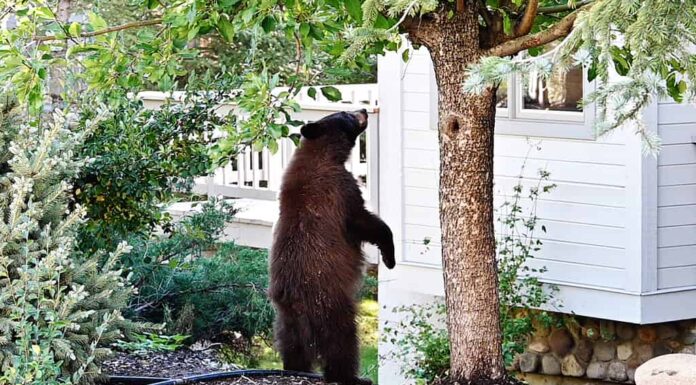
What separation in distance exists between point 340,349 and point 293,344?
303mm

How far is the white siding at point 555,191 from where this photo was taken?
383 inches

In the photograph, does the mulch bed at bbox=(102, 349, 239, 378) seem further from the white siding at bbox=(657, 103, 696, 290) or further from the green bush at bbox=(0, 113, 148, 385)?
the white siding at bbox=(657, 103, 696, 290)

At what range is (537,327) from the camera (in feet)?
34.8

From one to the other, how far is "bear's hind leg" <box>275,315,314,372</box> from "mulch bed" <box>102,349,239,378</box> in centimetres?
67

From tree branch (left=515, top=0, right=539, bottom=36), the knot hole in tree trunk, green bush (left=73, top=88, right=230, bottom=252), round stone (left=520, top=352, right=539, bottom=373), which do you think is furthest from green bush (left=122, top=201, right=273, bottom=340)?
tree branch (left=515, top=0, right=539, bottom=36)

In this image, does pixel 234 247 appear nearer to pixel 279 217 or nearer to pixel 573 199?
pixel 573 199

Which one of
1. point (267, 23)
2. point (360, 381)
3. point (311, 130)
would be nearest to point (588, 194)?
point (311, 130)

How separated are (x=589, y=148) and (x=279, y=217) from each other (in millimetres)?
4202

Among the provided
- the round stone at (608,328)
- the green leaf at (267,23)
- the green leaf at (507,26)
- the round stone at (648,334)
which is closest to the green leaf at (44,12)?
the green leaf at (267,23)

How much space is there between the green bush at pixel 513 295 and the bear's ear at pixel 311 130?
304 centimetres

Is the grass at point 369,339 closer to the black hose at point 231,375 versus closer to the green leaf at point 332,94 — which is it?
the black hose at point 231,375

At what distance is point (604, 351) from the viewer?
33.8 feet

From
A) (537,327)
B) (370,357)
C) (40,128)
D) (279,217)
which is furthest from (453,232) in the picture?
(370,357)

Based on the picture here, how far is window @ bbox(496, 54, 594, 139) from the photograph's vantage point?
9.84m
